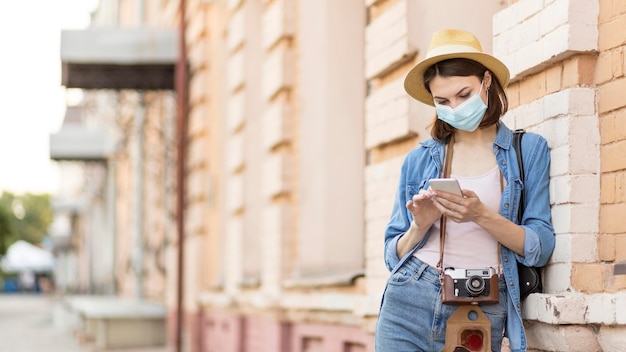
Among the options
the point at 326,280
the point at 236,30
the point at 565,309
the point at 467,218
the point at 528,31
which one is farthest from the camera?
the point at 236,30

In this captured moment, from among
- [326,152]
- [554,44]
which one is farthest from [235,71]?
[554,44]

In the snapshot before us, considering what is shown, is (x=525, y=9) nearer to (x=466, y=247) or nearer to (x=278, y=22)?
(x=466, y=247)

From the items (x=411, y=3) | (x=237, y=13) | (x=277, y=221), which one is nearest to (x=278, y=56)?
(x=277, y=221)

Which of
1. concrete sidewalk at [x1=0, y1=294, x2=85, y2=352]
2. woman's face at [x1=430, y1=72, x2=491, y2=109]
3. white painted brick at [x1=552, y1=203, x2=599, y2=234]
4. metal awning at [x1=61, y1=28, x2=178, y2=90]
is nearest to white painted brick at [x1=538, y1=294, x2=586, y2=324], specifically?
white painted brick at [x1=552, y1=203, x2=599, y2=234]

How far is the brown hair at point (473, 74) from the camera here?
381cm

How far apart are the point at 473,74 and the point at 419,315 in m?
0.82

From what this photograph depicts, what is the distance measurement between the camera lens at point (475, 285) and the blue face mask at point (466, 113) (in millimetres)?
505

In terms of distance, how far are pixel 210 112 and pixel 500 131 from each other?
887cm

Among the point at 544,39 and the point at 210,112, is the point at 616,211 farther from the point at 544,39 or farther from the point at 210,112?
the point at 210,112

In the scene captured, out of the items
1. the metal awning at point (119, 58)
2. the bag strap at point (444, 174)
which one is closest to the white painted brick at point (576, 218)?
the bag strap at point (444, 174)

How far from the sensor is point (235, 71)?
1070cm

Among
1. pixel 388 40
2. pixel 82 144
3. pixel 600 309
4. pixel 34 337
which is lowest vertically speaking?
pixel 34 337

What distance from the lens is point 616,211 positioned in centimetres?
391

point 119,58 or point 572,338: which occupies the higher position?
point 119,58
